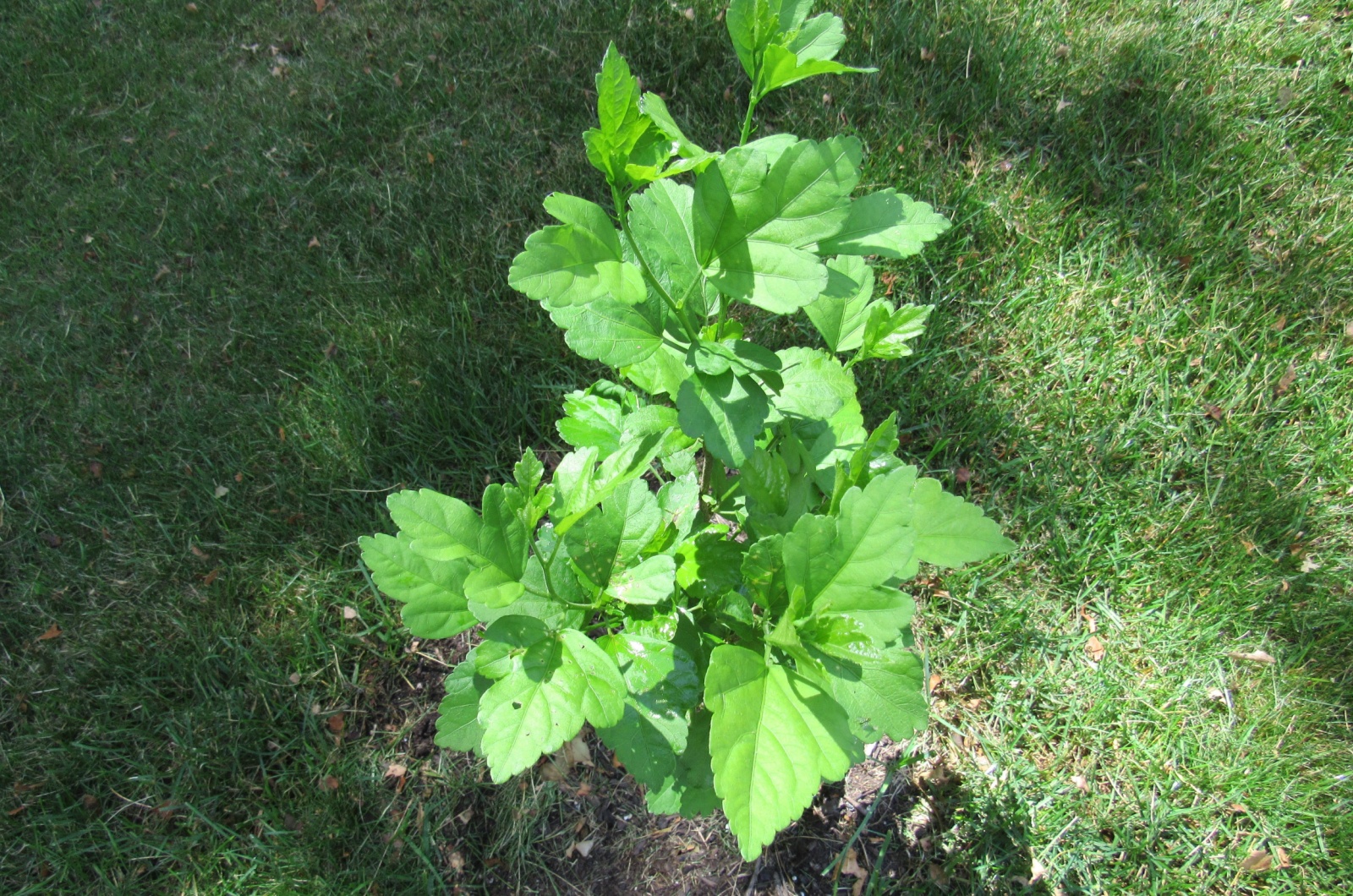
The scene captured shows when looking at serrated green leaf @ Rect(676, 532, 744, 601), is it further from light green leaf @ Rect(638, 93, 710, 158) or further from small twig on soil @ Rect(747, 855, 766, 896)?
small twig on soil @ Rect(747, 855, 766, 896)

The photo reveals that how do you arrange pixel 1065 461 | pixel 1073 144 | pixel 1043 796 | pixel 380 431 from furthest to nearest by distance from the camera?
pixel 1073 144
pixel 380 431
pixel 1065 461
pixel 1043 796

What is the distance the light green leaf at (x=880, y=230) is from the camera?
1174mm

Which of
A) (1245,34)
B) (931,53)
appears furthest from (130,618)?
(1245,34)

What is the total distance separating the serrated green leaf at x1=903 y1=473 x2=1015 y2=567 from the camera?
1.19 meters

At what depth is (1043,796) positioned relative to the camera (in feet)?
6.68

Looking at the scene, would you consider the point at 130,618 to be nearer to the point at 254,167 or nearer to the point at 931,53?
the point at 254,167

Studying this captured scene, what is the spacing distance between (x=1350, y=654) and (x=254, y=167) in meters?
4.38

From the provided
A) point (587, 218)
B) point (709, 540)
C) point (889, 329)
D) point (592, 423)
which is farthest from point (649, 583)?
point (889, 329)

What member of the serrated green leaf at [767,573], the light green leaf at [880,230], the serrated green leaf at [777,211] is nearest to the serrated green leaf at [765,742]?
the serrated green leaf at [767,573]

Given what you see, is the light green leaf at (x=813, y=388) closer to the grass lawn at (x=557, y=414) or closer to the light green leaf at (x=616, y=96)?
the light green leaf at (x=616, y=96)

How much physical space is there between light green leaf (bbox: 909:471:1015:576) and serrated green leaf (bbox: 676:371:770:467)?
0.29m

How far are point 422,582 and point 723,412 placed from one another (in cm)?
51

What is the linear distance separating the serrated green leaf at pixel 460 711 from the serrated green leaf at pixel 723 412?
22.8 inches

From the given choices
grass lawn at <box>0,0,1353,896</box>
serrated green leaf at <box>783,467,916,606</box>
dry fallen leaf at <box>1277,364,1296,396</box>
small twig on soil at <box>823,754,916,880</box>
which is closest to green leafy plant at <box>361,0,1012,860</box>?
serrated green leaf at <box>783,467,916,606</box>
